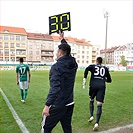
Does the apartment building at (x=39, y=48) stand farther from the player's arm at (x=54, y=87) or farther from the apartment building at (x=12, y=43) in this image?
the player's arm at (x=54, y=87)

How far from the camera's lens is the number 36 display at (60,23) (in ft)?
13.8

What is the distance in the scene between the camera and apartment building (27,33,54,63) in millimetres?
76100

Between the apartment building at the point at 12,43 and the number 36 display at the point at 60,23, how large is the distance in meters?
68.9

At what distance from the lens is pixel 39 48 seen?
77562mm

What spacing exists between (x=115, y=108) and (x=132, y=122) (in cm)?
163

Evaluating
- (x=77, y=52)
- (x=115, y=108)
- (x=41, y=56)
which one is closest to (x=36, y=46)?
(x=41, y=56)

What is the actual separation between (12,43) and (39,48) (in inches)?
452

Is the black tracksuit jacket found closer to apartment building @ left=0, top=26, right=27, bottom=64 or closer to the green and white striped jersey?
the green and white striped jersey

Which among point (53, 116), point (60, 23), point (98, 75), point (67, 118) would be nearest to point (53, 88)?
point (53, 116)

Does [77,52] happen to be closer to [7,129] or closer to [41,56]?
[41,56]

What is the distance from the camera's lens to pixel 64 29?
13.8 ft

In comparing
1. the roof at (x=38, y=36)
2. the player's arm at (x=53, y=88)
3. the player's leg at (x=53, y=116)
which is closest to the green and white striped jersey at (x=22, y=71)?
the player's leg at (x=53, y=116)

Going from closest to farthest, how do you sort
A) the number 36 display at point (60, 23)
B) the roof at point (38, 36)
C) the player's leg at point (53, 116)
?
the player's leg at point (53, 116), the number 36 display at point (60, 23), the roof at point (38, 36)

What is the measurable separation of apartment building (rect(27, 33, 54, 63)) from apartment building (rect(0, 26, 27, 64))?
262 centimetres
